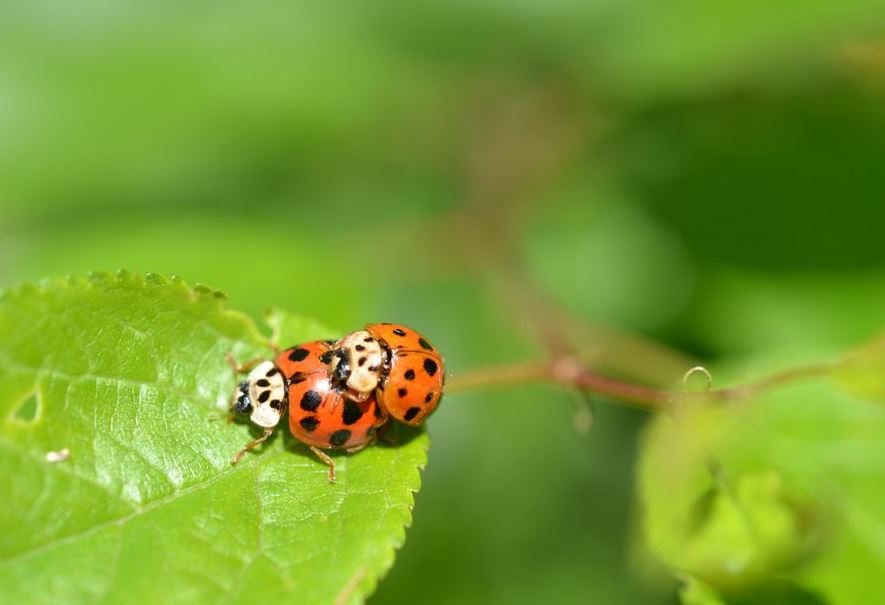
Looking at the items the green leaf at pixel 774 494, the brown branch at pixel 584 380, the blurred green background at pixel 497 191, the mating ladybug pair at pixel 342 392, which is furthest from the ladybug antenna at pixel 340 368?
the blurred green background at pixel 497 191

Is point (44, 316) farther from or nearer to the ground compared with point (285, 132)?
nearer to the ground

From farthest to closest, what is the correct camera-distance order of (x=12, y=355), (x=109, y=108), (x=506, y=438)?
1. (x=109, y=108)
2. (x=506, y=438)
3. (x=12, y=355)

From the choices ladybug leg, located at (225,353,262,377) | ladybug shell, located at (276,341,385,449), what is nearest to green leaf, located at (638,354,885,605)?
ladybug shell, located at (276,341,385,449)

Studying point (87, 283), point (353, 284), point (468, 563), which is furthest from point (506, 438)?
point (87, 283)

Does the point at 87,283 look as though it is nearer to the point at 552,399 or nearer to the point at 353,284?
the point at 353,284

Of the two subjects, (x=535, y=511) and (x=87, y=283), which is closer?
(x=87, y=283)

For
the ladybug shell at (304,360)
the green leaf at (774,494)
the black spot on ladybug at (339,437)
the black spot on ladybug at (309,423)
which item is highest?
the ladybug shell at (304,360)

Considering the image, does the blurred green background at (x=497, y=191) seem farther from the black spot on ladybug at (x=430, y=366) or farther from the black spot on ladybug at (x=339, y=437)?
the black spot on ladybug at (x=339, y=437)

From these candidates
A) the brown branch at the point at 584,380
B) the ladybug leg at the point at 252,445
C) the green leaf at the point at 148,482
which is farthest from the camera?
the brown branch at the point at 584,380
